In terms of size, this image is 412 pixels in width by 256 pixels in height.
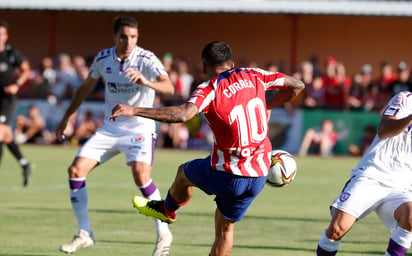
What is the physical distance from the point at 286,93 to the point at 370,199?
1239 mm

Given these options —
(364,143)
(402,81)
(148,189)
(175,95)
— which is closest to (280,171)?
(148,189)

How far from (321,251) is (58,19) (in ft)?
87.4

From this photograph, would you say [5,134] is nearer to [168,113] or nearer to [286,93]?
[286,93]

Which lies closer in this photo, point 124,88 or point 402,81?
point 124,88

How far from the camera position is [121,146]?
9.67m

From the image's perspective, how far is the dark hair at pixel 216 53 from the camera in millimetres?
7344

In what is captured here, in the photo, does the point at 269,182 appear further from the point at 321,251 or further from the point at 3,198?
the point at 3,198

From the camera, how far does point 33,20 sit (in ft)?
108

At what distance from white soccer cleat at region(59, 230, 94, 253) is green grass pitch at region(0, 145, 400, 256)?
0.48ft

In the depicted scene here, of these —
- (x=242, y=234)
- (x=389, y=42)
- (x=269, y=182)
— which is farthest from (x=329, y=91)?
(x=269, y=182)

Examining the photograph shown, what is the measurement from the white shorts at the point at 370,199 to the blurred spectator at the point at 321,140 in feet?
52.6

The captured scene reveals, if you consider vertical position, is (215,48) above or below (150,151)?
above

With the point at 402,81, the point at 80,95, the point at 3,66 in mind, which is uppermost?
the point at 80,95

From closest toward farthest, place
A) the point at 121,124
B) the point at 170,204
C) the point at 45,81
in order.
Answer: the point at 170,204 → the point at 121,124 → the point at 45,81
